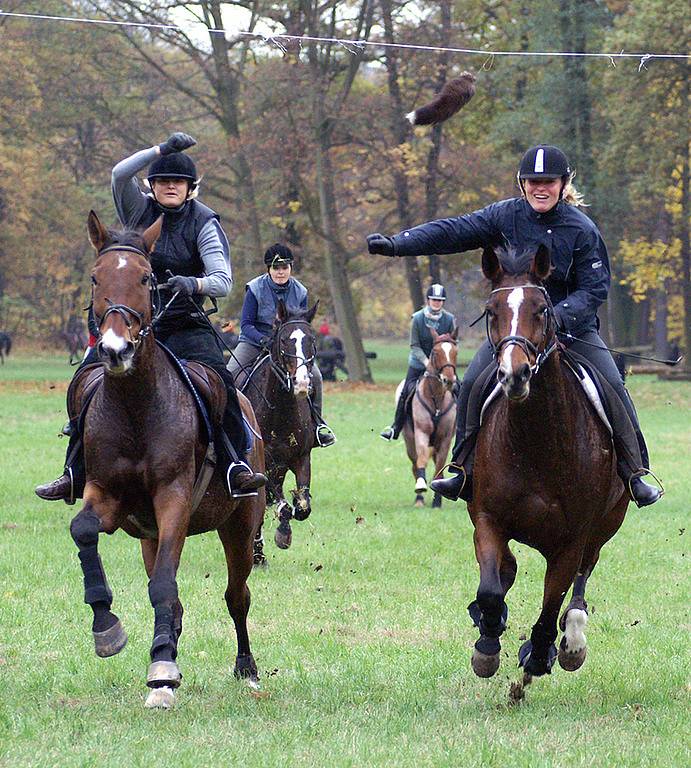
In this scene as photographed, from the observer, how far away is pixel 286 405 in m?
14.2

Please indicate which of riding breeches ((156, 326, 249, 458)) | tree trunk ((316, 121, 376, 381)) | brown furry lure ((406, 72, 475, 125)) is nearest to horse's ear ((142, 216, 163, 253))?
riding breeches ((156, 326, 249, 458))

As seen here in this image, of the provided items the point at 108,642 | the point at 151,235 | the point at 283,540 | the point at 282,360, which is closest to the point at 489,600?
the point at 108,642

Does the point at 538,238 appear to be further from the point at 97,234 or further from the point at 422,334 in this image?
the point at 422,334

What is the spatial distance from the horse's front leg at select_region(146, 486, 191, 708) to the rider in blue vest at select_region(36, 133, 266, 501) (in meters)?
0.66

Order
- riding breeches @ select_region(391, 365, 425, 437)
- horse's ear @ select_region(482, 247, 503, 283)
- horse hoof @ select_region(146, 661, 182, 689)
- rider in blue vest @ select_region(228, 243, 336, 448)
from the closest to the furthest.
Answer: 1. horse hoof @ select_region(146, 661, 182, 689)
2. horse's ear @ select_region(482, 247, 503, 283)
3. rider in blue vest @ select_region(228, 243, 336, 448)
4. riding breeches @ select_region(391, 365, 425, 437)

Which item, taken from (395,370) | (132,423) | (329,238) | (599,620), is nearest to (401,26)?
(329,238)

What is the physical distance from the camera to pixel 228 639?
9.84 metres

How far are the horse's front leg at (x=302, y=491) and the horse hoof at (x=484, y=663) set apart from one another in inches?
236

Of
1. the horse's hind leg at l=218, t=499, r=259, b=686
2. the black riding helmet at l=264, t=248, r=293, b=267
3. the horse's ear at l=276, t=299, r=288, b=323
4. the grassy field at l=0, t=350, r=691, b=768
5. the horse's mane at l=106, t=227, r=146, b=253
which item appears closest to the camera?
the grassy field at l=0, t=350, r=691, b=768

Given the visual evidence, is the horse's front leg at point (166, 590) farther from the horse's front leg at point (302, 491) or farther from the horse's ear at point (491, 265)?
the horse's front leg at point (302, 491)

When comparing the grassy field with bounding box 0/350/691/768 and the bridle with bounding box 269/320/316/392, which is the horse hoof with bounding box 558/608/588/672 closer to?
the grassy field with bounding box 0/350/691/768

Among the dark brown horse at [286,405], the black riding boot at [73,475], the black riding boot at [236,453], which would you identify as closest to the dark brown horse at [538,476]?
the black riding boot at [236,453]

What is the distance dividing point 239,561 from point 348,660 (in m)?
0.99

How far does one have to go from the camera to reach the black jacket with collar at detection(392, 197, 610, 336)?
842cm
